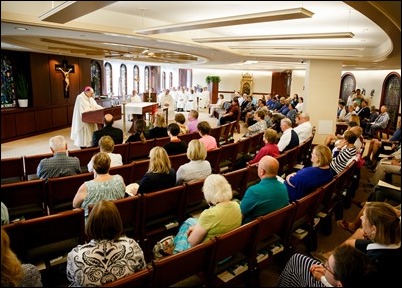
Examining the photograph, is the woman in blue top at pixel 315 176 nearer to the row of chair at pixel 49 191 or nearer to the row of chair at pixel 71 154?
the row of chair at pixel 49 191

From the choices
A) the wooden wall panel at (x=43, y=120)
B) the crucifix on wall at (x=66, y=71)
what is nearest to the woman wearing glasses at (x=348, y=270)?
the wooden wall panel at (x=43, y=120)

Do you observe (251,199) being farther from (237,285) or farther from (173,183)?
(173,183)

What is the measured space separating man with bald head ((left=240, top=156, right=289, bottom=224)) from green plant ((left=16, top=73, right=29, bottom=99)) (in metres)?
8.18

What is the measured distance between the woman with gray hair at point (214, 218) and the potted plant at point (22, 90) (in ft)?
25.9

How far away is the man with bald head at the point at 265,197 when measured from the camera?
2.39 meters

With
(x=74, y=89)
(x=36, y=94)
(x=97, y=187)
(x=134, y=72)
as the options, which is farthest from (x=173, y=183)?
(x=134, y=72)

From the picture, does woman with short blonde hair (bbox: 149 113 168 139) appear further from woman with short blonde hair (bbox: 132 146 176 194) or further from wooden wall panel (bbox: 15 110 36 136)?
wooden wall panel (bbox: 15 110 36 136)

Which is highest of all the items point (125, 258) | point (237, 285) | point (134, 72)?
point (134, 72)

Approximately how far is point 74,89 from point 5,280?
1054cm

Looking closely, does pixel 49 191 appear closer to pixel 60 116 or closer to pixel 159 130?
pixel 159 130

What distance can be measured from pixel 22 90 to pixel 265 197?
854 cm

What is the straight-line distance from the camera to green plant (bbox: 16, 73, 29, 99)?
8.48 metres

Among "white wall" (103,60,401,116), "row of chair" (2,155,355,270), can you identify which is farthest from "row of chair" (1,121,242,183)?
"white wall" (103,60,401,116)

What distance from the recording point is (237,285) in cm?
219
